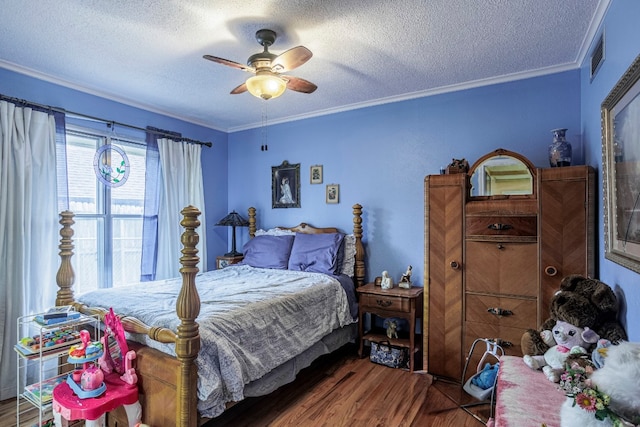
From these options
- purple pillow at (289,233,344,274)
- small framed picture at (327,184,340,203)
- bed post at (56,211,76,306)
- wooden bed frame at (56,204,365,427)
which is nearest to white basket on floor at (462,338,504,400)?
purple pillow at (289,233,344,274)

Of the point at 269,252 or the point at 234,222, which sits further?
the point at 234,222

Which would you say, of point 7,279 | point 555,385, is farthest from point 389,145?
point 7,279

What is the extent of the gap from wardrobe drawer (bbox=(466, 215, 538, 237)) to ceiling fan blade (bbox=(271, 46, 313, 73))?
172 cm

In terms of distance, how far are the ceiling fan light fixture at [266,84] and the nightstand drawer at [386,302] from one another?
1.98 metres

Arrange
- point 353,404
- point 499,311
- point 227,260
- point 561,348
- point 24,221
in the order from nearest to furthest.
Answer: point 561,348 < point 353,404 < point 499,311 < point 24,221 < point 227,260

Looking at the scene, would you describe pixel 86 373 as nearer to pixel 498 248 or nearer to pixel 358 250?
pixel 358 250

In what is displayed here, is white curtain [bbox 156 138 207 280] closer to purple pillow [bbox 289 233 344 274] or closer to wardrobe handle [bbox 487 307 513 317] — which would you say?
purple pillow [bbox 289 233 344 274]

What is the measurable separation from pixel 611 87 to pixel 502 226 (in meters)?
1.08

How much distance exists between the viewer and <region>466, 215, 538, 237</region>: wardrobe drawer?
8.10 ft

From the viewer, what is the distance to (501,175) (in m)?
2.74

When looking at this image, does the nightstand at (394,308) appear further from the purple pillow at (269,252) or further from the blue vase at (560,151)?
the blue vase at (560,151)

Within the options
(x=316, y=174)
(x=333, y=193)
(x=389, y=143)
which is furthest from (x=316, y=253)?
(x=389, y=143)

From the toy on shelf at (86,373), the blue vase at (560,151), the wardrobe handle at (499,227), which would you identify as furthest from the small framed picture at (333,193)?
the toy on shelf at (86,373)

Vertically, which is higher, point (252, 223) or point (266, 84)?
point (266, 84)
